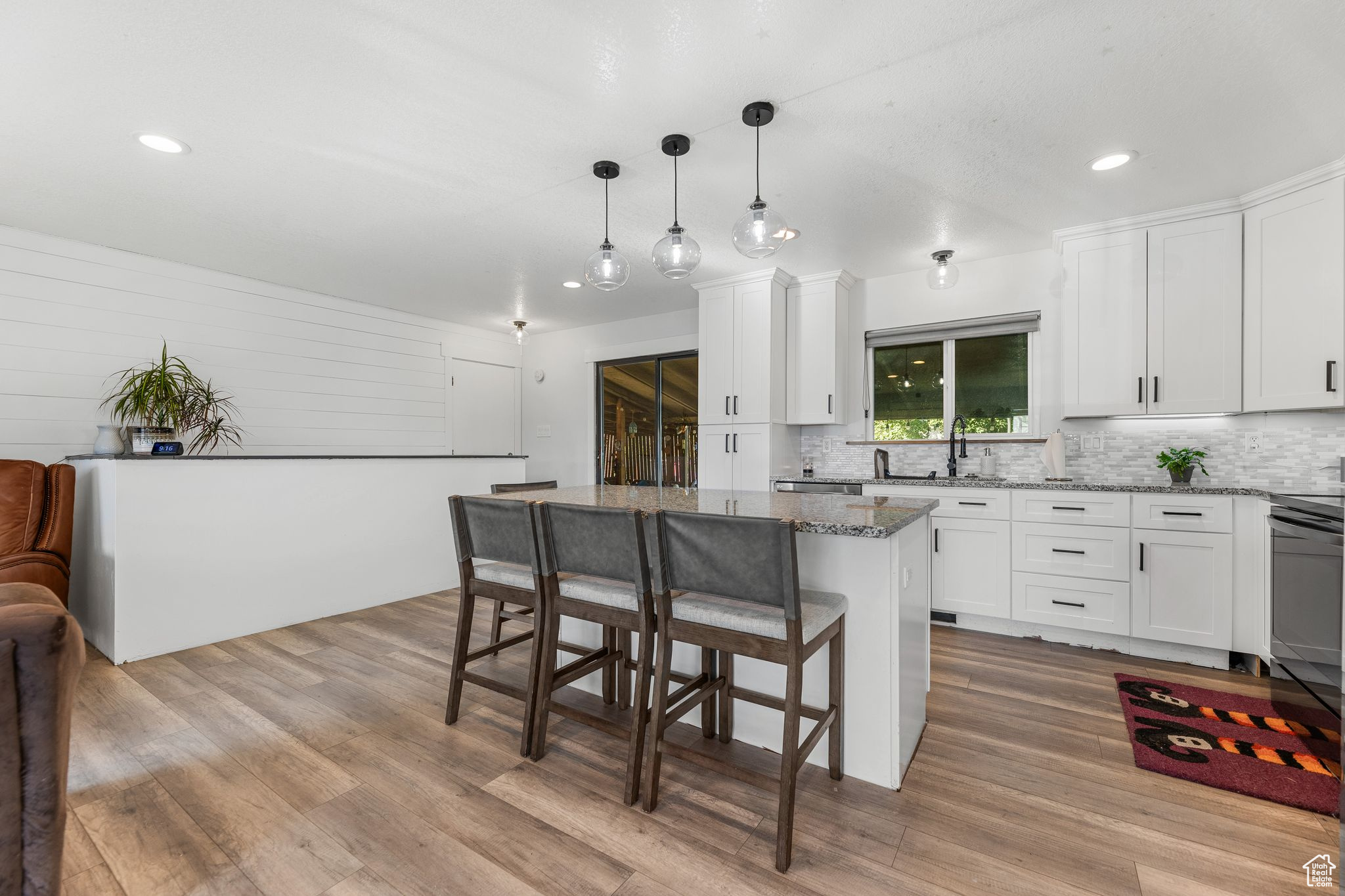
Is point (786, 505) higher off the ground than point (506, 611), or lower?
higher

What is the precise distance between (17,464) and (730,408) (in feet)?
13.8

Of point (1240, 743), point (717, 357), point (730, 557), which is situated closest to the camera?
point (730, 557)

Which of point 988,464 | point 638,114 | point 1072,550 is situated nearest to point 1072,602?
point 1072,550

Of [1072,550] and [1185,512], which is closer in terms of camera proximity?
[1185,512]

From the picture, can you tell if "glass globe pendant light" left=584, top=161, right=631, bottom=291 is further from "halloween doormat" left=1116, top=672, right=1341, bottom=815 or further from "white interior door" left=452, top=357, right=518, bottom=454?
"white interior door" left=452, top=357, right=518, bottom=454

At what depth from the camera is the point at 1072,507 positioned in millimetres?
3379

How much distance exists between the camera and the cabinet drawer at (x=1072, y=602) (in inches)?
129

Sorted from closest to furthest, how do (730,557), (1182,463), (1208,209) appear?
(730,557)
(1208,209)
(1182,463)

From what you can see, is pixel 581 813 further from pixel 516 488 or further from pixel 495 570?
pixel 516 488

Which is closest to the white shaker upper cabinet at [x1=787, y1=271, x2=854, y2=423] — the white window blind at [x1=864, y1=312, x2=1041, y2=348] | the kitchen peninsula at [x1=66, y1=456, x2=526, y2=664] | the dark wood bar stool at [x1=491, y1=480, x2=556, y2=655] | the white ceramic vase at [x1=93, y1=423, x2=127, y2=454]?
the white window blind at [x1=864, y1=312, x2=1041, y2=348]

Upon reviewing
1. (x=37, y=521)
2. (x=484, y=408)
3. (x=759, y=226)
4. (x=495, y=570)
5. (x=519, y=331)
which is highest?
(x=519, y=331)

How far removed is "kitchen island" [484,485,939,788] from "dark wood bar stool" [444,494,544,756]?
0.34 meters

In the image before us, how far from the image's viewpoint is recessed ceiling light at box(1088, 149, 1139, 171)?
8.77 feet

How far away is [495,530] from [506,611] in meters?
1.67
